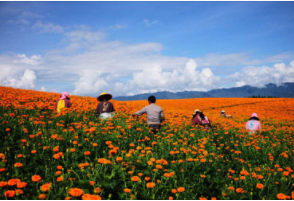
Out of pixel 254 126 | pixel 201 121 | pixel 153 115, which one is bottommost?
pixel 254 126

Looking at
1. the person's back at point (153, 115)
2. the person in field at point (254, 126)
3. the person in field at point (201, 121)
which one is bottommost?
the person in field at point (254, 126)

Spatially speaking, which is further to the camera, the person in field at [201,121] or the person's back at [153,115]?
the person in field at [201,121]

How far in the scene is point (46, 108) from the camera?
8414 mm

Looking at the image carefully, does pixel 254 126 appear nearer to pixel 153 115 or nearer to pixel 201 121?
pixel 201 121

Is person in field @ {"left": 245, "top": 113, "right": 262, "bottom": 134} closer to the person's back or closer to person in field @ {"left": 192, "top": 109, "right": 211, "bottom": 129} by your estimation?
person in field @ {"left": 192, "top": 109, "right": 211, "bottom": 129}

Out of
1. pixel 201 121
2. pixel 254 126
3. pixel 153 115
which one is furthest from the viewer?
pixel 254 126

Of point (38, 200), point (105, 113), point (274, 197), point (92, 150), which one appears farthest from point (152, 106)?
point (38, 200)

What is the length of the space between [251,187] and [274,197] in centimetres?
35

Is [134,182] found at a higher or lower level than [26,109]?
lower

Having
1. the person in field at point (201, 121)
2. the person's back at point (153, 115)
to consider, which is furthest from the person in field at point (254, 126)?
the person's back at point (153, 115)

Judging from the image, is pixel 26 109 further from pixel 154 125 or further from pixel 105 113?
pixel 154 125

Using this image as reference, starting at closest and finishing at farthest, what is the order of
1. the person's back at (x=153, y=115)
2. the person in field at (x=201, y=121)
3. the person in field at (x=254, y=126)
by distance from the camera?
the person's back at (x=153, y=115) < the person in field at (x=201, y=121) < the person in field at (x=254, y=126)

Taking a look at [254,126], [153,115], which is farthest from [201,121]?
[254,126]

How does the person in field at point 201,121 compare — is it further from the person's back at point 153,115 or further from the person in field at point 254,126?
the person in field at point 254,126
